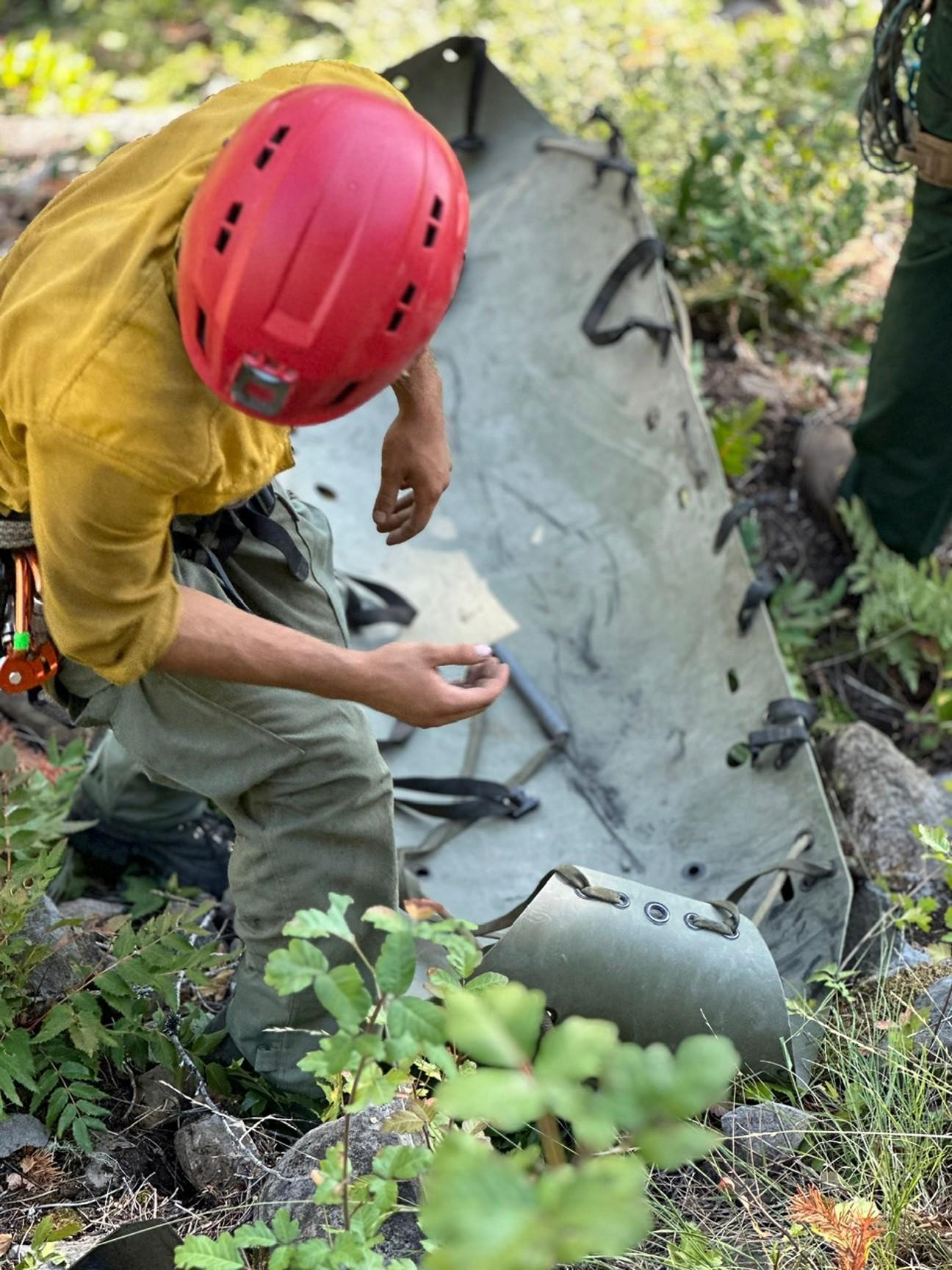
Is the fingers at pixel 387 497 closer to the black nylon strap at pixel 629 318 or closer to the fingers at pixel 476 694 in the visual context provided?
the fingers at pixel 476 694

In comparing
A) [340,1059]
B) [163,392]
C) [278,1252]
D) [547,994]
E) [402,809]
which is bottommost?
[402,809]

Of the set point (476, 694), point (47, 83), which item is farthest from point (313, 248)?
point (47, 83)

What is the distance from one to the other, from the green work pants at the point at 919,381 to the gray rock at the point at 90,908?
265 cm

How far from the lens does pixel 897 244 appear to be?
5.71 meters

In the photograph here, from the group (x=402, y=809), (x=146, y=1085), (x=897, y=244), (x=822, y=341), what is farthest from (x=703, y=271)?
(x=146, y=1085)

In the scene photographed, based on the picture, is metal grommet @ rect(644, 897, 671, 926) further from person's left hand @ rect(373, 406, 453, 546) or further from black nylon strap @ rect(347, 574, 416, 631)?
black nylon strap @ rect(347, 574, 416, 631)

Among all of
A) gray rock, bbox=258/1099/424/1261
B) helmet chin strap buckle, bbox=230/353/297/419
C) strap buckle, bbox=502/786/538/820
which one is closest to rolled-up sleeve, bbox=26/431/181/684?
helmet chin strap buckle, bbox=230/353/297/419

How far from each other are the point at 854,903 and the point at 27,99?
659cm

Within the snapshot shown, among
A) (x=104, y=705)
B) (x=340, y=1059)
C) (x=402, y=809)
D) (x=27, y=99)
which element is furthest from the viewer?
(x=27, y=99)

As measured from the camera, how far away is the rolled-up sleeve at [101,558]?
1890 millimetres

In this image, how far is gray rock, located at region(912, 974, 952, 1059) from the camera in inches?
98.2

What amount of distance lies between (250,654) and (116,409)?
18.7 inches

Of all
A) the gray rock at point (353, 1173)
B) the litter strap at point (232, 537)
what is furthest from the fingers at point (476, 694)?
the gray rock at point (353, 1173)

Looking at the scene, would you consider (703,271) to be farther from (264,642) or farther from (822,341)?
(264,642)
